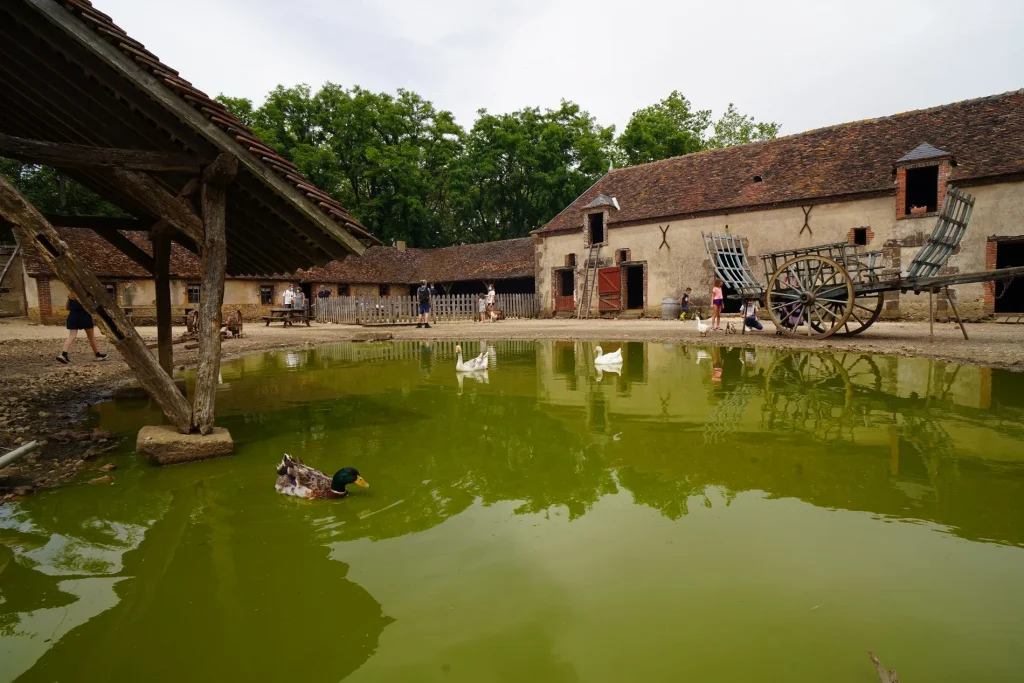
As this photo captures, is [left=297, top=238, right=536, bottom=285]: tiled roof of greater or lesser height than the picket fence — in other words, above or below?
above

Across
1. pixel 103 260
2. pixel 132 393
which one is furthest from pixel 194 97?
pixel 103 260

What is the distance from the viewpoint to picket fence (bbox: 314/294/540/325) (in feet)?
87.0

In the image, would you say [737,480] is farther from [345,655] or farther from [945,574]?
[345,655]

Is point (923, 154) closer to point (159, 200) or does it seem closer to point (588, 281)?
point (588, 281)

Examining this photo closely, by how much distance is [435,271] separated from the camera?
1433 inches

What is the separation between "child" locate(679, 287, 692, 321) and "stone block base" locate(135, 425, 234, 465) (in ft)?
62.3

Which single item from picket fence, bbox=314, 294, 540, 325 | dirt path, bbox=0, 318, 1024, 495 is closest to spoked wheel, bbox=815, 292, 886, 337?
dirt path, bbox=0, 318, 1024, 495

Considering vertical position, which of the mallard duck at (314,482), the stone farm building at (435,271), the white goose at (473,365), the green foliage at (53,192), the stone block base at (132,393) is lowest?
the mallard duck at (314,482)

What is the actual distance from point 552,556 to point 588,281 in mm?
24556

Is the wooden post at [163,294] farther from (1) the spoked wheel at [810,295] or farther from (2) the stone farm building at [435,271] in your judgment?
(2) the stone farm building at [435,271]

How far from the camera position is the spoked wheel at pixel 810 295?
13.0m

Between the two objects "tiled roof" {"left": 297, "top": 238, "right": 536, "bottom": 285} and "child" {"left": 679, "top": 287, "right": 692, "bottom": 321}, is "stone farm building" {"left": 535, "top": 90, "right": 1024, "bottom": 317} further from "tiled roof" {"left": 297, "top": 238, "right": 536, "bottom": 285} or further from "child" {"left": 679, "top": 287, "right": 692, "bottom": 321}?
"tiled roof" {"left": 297, "top": 238, "right": 536, "bottom": 285}

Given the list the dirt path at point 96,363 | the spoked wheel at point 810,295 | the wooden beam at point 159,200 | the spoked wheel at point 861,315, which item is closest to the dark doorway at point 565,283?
the dirt path at point 96,363

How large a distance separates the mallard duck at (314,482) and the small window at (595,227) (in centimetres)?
Answer: 2410
